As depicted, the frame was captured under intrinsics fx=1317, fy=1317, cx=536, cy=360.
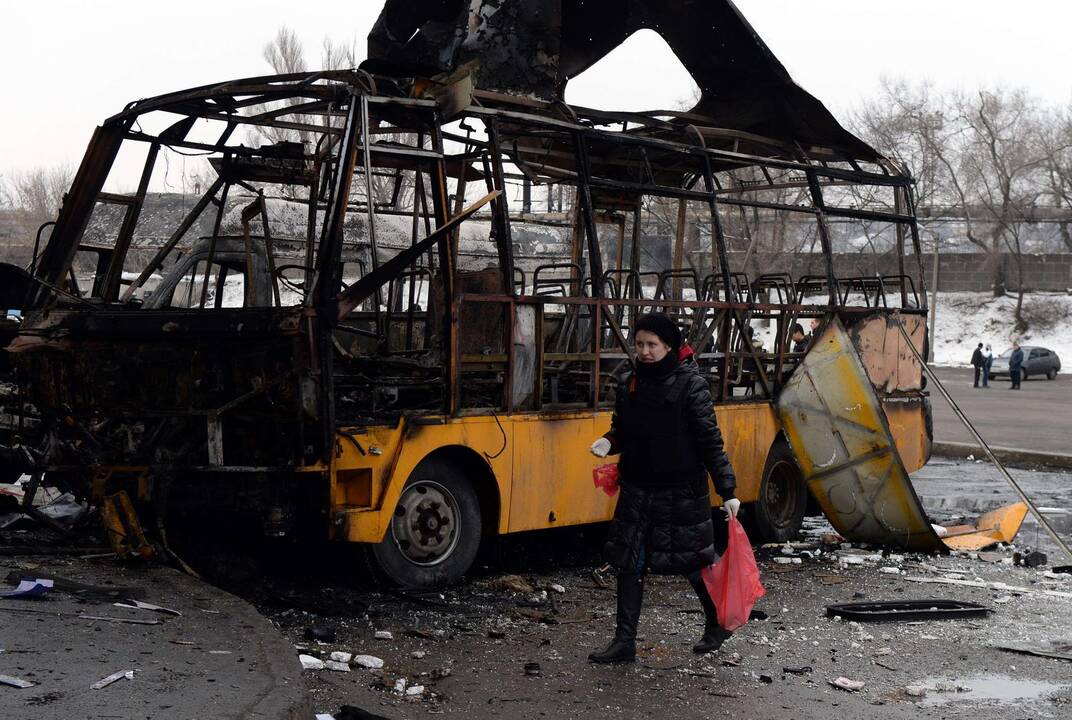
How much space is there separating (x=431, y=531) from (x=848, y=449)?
3865 mm

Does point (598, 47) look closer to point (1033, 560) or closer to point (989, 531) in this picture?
point (989, 531)

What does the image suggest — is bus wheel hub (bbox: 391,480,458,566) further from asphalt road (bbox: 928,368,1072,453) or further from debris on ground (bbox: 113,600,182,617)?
asphalt road (bbox: 928,368,1072,453)

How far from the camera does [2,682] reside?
4703 millimetres

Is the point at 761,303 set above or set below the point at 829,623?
above

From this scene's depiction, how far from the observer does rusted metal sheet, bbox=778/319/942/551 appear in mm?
10000

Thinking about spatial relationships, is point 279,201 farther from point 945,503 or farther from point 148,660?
point 945,503

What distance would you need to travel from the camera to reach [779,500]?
11.1 m

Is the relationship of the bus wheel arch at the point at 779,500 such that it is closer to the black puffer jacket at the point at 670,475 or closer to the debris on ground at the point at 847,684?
the black puffer jacket at the point at 670,475

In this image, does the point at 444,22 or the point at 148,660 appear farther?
the point at 444,22

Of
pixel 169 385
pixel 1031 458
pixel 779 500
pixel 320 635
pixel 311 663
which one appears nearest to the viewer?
pixel 311 663

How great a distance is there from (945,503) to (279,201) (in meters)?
7.69

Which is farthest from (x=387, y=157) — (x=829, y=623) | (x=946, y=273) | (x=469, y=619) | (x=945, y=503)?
(x=946, y=273)

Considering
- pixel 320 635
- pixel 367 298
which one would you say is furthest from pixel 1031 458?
pixel 320 635

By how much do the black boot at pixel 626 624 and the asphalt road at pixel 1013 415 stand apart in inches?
493
